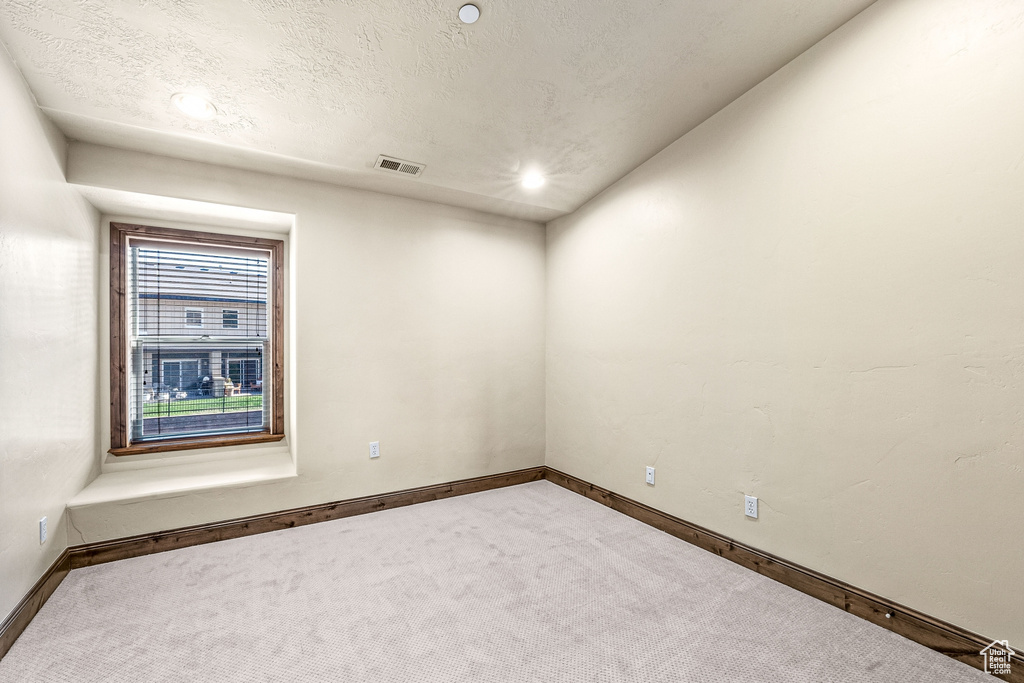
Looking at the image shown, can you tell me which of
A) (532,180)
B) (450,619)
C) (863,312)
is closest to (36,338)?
(450,619)

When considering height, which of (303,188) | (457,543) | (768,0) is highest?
(768,0)

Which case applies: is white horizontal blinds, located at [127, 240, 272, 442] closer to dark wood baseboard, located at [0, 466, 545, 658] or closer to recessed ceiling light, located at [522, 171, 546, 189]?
dark wood baseboard, located at [0, 466, 545, 658]

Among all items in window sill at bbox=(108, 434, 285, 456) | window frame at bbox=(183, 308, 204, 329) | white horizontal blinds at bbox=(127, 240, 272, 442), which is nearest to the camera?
window sill at bbox=(108, 434, 285, 456)

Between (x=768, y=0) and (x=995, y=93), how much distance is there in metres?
0.88

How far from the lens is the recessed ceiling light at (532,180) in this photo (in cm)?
319

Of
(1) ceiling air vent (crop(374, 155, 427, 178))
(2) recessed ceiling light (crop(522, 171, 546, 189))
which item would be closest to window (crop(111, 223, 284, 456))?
(1) ceiling air vent (crop(374, 155, 427, 178))

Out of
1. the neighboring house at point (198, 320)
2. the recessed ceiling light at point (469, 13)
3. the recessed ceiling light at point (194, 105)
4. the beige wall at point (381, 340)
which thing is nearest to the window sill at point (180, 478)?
the beige wall at point (381, 340)

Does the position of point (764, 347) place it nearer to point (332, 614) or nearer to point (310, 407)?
point (332, 614)

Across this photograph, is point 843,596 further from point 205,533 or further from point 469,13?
point 205,533

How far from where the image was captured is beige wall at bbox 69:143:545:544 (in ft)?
9.25

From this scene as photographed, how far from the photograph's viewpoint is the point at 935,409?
1.71 metres

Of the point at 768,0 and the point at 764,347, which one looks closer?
the point at 768,0

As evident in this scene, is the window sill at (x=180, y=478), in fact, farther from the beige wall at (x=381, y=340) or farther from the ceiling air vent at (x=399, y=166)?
the ceiling air vent at (x=399, y=166)

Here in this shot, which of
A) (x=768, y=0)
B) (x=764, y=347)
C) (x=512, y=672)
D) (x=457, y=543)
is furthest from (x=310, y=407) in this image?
(x=768, y=0)
